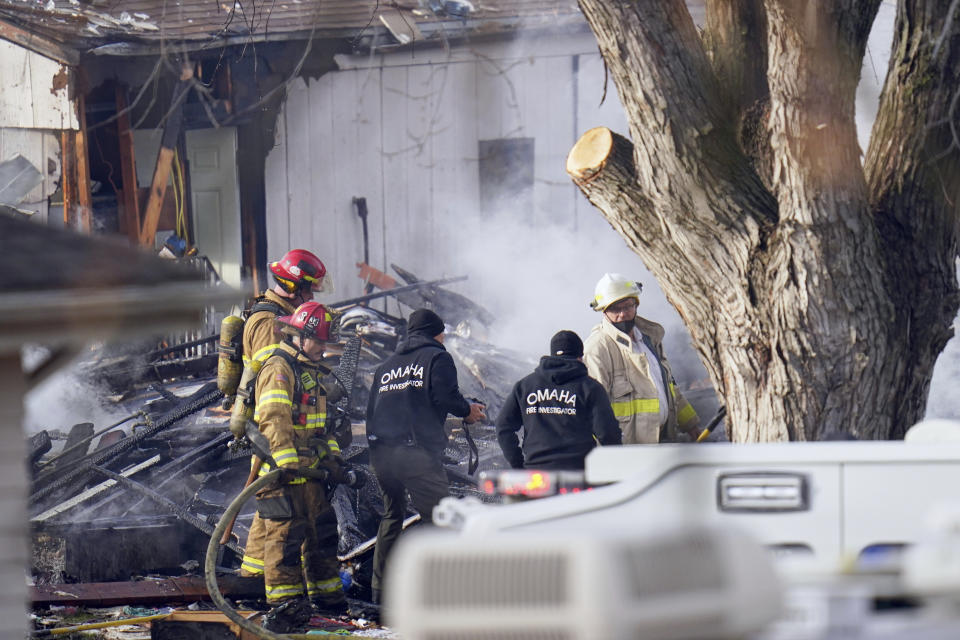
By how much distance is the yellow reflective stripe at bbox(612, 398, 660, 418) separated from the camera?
24.1 feet

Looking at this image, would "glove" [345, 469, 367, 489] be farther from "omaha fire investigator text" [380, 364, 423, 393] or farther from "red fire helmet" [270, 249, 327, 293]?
"red fire helmet" [270, 249, 327, 293]

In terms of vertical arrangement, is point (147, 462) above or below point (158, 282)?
below

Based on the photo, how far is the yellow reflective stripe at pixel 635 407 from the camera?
7.34 meters

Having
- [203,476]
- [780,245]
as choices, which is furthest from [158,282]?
[203,476]

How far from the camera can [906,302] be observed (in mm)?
5344

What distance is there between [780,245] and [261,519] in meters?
3.88

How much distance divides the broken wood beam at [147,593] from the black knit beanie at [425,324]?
2.02 m

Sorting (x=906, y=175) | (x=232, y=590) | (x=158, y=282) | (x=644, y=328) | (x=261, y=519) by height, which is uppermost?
(x=906, y=175)

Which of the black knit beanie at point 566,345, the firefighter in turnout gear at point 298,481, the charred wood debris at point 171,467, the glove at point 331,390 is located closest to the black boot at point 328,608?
the firefighter in turnout gear at point 298,481

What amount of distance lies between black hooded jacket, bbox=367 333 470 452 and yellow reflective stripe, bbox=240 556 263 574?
1079 mm

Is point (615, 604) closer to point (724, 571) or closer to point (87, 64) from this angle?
point (724, 571)

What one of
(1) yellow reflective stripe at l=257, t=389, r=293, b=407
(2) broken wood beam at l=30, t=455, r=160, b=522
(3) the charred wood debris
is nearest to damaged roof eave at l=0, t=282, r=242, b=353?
(1) yellow reflective stripe at l=257, t=389, r=293, b=407

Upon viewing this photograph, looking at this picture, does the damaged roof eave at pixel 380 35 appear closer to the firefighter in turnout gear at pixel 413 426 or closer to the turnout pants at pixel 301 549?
the firefighter in turnout gear at pixel 413 426

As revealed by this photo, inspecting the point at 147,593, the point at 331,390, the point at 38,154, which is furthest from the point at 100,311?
the point at 38,154
